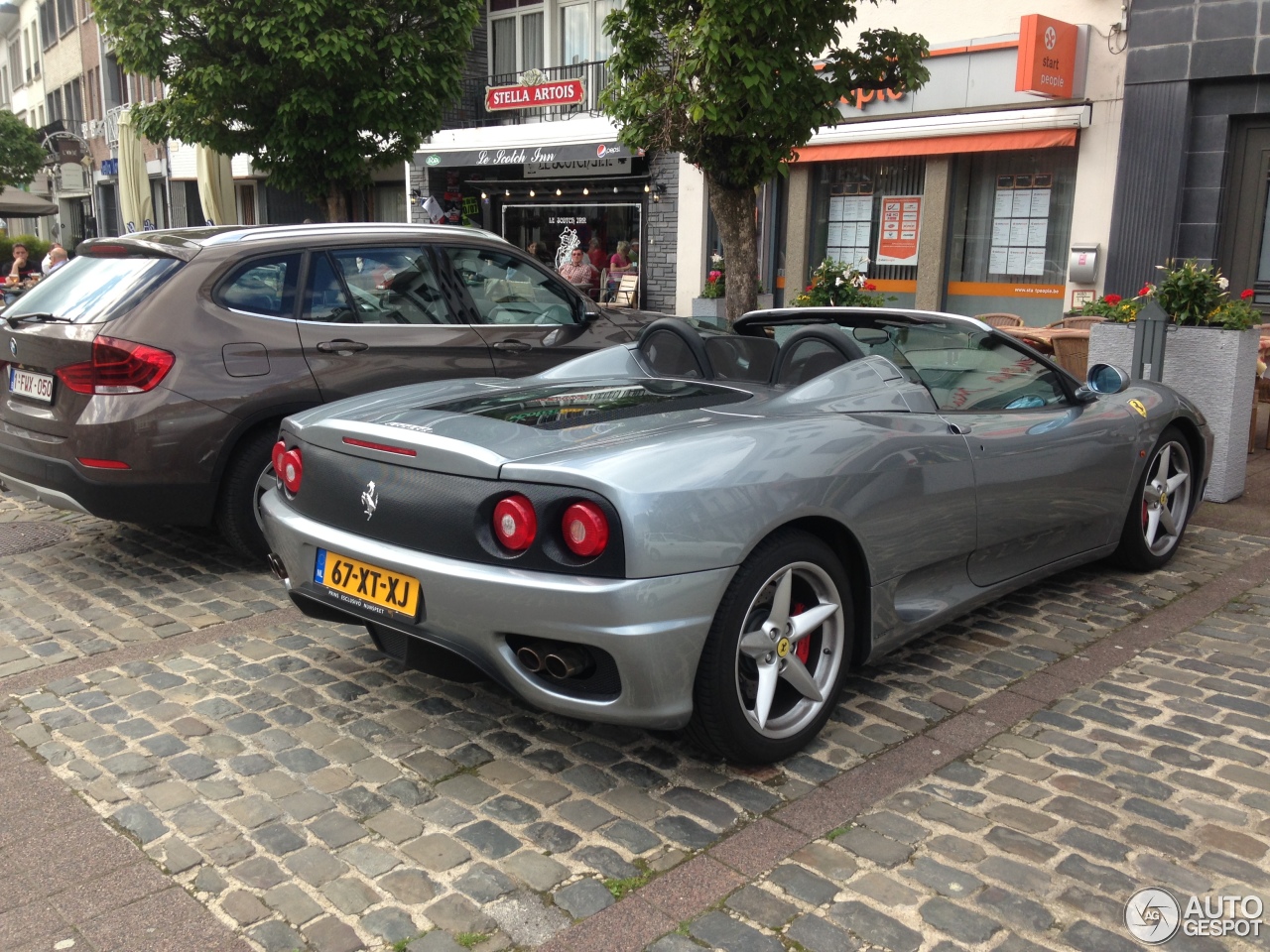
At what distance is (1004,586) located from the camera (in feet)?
14.5

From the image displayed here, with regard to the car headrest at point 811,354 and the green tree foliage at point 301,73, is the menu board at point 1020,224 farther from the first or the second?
the car headrest at point 811,354

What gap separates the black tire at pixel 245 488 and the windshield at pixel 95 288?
2.77 ft

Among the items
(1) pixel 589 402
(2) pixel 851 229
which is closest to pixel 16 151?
(2) pixel 851 229

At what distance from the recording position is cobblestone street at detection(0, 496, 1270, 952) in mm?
2688

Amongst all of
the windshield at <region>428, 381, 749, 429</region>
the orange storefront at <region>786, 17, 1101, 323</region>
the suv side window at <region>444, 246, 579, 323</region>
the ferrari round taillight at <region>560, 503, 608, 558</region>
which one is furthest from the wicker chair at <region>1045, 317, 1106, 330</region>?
the ferrari round taillight at <region>560, 503, 608, 558</region>

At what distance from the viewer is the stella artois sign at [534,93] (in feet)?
60.0

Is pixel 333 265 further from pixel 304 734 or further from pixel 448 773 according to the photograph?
pixel 448 773

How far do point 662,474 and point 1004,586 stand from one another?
1.98 meters

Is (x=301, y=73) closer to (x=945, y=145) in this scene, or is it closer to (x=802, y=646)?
(x=945, y=145)

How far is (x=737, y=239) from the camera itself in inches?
326

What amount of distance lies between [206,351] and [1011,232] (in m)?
10.8

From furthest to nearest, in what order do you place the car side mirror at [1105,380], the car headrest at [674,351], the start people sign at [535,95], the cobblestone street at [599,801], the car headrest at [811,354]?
the start people sign at [535,95] < the car side mirror at [1105,380] < the car headrest at [674,351] < the car headrest at [811,354] < the cobblestone street at [599,801]

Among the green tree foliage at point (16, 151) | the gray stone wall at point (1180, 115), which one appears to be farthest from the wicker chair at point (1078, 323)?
the green tree foliage at point (16, 151)

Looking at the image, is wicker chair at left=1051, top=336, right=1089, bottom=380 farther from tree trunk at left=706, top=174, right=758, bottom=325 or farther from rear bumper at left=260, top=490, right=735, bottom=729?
rear bumper at left=260, top=490, right=735, bottom=729
